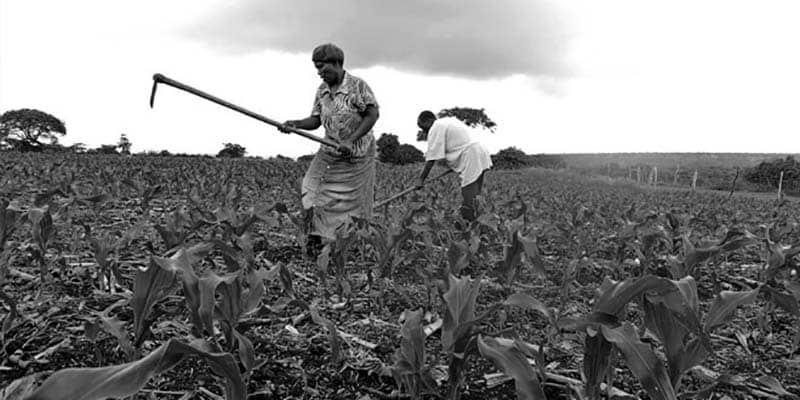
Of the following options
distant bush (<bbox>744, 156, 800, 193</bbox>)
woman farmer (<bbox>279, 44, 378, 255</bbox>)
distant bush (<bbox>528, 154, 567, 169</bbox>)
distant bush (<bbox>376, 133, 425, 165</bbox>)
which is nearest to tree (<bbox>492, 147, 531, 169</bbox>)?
distant bush (<bbox>528, 154, 567, 169</bbox>)

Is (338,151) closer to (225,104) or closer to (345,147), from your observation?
(345,147)

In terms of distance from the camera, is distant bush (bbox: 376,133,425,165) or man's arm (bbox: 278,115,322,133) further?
distant bush (bbox: 376,133,425,165)

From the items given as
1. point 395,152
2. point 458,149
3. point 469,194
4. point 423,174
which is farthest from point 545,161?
point 423,174

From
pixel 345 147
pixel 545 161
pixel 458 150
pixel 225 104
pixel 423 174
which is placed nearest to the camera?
pixel 225 104

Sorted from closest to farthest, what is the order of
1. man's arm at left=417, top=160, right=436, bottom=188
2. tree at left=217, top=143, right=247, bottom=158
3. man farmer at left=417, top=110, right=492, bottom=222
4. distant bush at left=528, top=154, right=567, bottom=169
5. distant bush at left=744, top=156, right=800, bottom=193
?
man's arm at left=417, top=160, right=436, bottom=188 < man farmer at left=417, top=110, right=492, bottom=222 < tree at left=217, top=143, right=247, bottom=158 < distant bush at left=744, top=156, right=800, bottom=193 < distant bush at left=528, top=154, right=567, bottom=169

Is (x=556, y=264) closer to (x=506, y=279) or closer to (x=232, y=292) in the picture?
(x=506, y=279)

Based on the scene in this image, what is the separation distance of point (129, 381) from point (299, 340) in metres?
1.61

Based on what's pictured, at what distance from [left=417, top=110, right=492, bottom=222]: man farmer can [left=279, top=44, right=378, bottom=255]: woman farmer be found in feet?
4.48

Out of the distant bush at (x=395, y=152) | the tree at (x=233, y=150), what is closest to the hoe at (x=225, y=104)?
the tree at (x=233, y=150)

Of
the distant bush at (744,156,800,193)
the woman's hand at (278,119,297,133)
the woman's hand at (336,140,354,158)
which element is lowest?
the distant bush at (744,156,800,193)

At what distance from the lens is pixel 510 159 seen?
46531mm

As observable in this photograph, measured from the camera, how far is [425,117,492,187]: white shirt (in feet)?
20.0

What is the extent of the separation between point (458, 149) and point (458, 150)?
0.04ft

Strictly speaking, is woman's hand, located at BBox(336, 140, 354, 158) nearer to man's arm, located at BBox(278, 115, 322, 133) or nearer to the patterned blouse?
the patterned blouse
